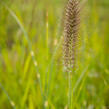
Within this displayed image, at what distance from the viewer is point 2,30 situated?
1.44m

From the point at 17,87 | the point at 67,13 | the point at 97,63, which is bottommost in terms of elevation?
the point at 97,63

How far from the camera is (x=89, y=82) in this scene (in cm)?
165

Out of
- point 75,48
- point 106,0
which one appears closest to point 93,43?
point 75,48

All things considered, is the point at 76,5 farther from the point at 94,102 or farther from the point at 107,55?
the point at 107,55

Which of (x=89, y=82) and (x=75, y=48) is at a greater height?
(x=75, y=48)

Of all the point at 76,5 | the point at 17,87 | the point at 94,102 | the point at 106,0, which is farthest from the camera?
the point at 106,0

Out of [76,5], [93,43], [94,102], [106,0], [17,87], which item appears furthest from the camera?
[106,0]

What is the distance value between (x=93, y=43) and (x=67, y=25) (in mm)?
1340

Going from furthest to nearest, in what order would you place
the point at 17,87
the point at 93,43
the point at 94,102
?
the point at 93,43, the point at 17,87, the point at 94,102

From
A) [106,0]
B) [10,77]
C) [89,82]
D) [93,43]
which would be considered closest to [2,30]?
[10,77]

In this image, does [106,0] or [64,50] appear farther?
[106,0]

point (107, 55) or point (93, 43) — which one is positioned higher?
point (93, 43)

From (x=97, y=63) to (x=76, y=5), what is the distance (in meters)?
1.44

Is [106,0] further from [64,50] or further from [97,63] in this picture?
[64,50]
